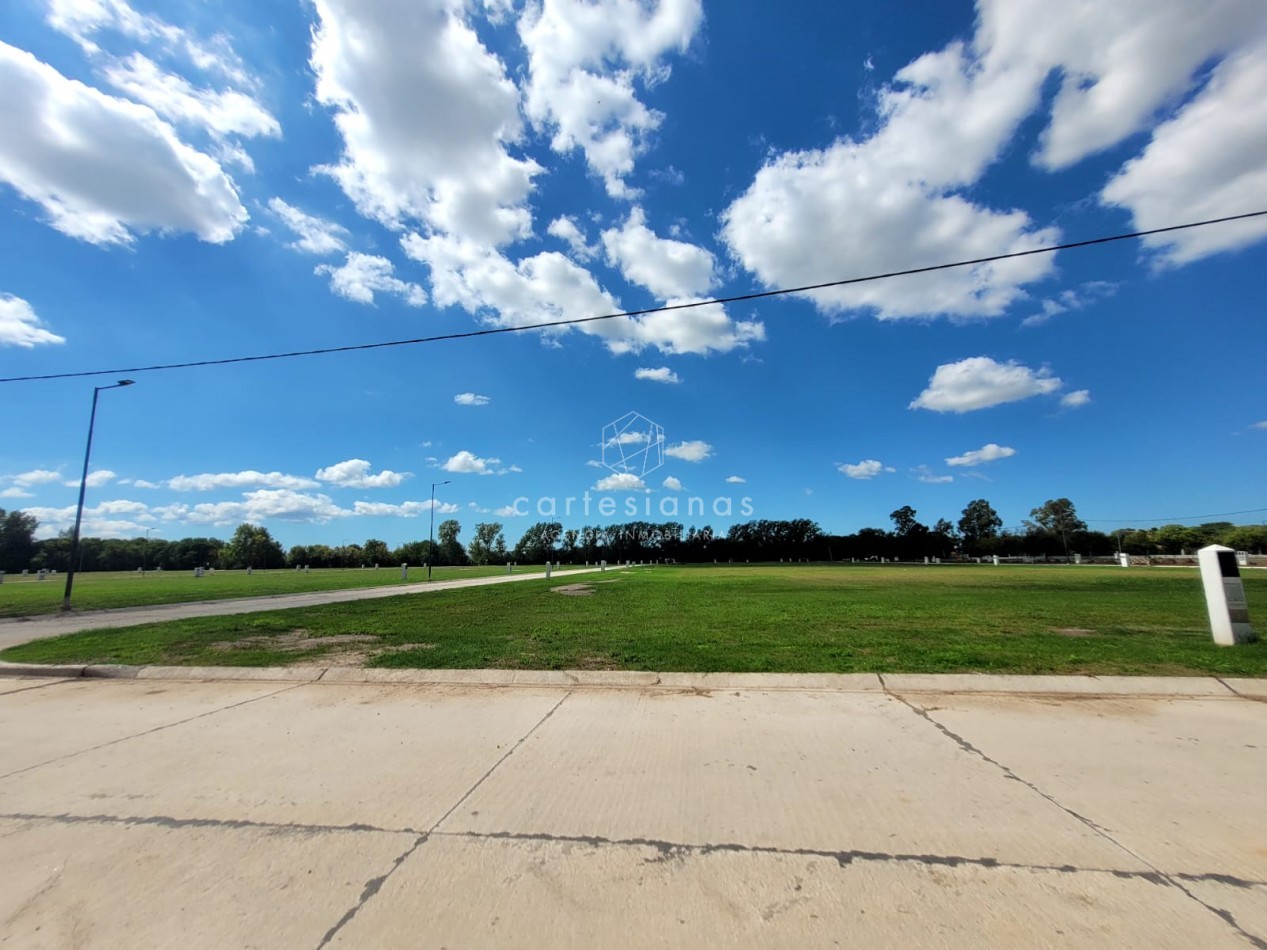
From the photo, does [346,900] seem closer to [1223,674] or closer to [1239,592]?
[1223,674]

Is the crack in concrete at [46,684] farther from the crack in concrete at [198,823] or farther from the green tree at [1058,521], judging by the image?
the green tree at [1058,521]

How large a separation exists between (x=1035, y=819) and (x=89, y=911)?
4.95 meters

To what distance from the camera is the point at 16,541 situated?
270 feet

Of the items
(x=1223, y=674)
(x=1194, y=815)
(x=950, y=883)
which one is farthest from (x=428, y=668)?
(x=1223, y=674)

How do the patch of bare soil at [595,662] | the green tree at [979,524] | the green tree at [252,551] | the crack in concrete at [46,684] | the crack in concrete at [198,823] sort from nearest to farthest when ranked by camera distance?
the crack in concrete at [198,823] → the crack in concrete at [46,684] → the patch of bare soil at [595,662] → the green tree at [252,551] → the green tree at [979,524]

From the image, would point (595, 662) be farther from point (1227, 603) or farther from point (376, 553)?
point (376, 553)

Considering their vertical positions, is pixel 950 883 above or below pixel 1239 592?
below

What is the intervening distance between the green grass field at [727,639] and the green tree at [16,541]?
10386 cm

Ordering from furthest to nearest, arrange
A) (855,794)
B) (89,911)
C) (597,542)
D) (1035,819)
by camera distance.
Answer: (597,542) → (855,794) → (1035,819) → (89,911)

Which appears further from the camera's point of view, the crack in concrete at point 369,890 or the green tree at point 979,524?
the green tree at point 979,524

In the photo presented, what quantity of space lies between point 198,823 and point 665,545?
144 metres

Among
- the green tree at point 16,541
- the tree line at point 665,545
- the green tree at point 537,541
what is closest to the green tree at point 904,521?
the tree line at point 665,545

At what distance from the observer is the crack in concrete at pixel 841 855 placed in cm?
272

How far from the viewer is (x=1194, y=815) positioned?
3334mm
